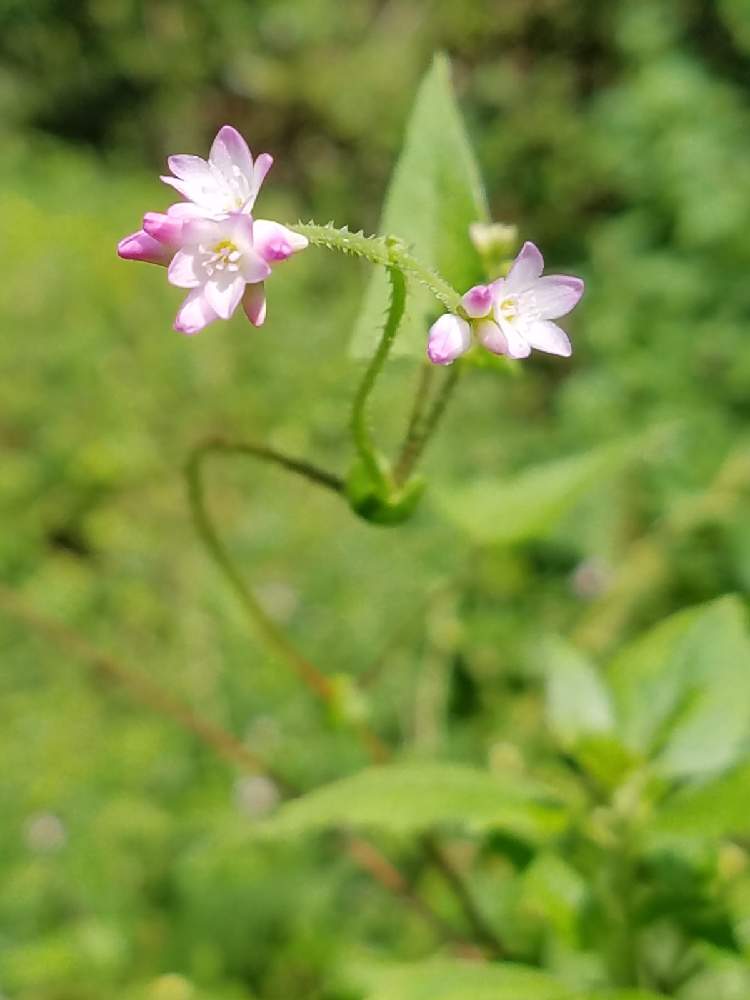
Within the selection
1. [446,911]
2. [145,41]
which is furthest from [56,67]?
[446,911]

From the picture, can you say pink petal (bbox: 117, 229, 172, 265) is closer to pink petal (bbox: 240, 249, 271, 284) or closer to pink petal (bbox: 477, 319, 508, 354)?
pink petal (bbox: 240, 249, 271, 284)

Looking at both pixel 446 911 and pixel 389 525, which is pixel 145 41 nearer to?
pixel 446 911

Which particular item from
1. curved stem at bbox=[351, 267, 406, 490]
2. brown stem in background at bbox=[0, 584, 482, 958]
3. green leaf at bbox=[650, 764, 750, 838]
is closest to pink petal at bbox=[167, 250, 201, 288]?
curved stem at bbox=[351, 267, 406, 490]

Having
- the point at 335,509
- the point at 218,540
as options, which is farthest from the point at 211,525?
the point at 335,509

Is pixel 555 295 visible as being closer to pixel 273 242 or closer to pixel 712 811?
pixel 273 242

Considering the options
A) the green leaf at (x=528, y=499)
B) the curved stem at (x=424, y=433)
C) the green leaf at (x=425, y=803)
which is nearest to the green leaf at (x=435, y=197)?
the curved stem at (x=424, y=433)
